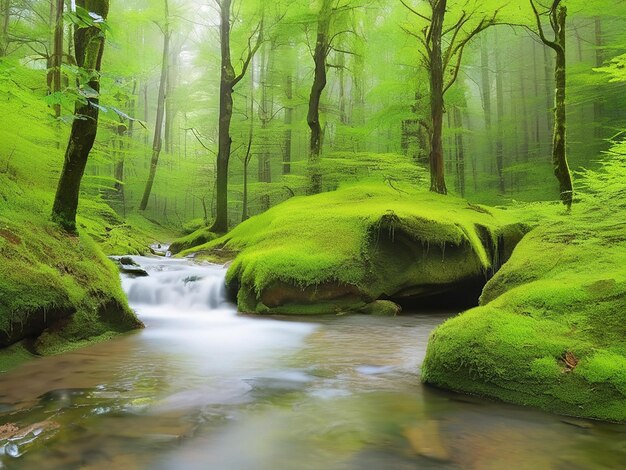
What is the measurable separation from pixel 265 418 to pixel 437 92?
8925 millimetres

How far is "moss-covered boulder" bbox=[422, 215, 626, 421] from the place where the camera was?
252 centimetres

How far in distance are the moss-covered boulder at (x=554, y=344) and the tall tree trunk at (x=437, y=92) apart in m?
6.51

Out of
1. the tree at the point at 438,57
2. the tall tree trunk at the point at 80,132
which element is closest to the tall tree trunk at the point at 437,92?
the tree at the point at 438,57

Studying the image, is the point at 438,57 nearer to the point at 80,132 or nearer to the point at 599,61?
the point at 80,132

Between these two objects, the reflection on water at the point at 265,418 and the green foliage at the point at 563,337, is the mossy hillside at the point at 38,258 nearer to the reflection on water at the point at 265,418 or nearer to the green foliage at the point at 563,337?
the reflection on water at the point at 265,418

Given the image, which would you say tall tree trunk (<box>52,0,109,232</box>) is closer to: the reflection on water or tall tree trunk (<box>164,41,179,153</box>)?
the reflection on water

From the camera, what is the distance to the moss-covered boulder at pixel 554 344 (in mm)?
2521

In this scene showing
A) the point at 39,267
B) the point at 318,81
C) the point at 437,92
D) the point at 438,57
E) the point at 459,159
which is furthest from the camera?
the point at 459,159

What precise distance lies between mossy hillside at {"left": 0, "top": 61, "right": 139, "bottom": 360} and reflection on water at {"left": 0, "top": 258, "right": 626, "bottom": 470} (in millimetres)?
399

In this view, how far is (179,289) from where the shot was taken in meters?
7.78

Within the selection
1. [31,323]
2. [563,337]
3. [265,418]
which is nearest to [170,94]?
[31,323]

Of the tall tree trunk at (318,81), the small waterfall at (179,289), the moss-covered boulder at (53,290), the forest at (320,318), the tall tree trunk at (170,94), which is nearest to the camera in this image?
the forest at (320,318)

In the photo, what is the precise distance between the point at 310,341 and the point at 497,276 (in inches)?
85.9

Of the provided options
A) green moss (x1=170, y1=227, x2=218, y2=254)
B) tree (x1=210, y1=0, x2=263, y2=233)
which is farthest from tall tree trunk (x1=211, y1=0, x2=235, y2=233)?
green moss (x1=170, y1=227, x2=218, y2=254)
